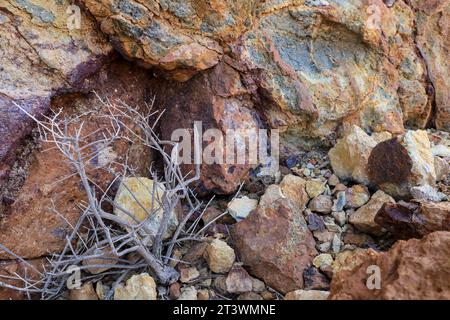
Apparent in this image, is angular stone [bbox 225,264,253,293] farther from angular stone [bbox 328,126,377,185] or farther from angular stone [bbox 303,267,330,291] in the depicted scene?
angular stone [bbox 328,126,377,185]

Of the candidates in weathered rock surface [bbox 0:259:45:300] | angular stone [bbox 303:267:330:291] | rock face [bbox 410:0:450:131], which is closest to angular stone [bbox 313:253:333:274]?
angular stone [bbox 303:267:330:291]

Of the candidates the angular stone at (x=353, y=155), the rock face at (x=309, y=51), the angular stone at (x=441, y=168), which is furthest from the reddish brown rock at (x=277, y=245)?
the angular stone at (x=441, y=168)

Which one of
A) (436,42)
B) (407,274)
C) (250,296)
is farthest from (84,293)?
(436,42)

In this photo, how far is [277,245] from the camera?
87.7 inches

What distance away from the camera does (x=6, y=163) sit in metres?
2.22

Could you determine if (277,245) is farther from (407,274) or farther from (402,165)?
(402,165)

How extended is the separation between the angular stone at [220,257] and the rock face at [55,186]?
67 cm

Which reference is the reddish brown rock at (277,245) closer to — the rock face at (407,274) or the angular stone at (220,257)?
the angular stone at (220,257)

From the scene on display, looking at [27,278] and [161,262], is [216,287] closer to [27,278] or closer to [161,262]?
[161,262]

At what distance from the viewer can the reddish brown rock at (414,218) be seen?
2105 millimetres

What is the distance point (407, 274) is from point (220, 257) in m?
0.90

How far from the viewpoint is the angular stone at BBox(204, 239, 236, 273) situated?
2238 mm

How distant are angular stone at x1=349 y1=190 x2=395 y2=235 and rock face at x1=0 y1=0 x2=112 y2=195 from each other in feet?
5.29
